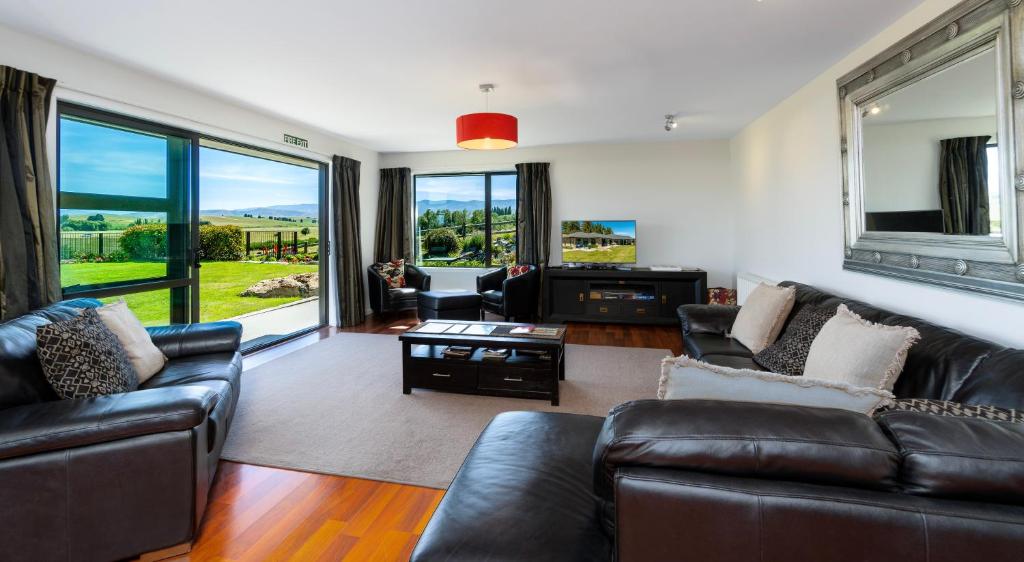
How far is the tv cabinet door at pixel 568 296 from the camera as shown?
6250mm

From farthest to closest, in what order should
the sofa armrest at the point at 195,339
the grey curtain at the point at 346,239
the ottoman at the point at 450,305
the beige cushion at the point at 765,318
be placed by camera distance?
the grey curtain at the point at 346,239 < the ottoman at the point at 450,305 < the beige cushion at the point at 765,318 < the sofa armrest at the point at 195,339

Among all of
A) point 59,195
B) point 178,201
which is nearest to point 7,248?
point 59,195

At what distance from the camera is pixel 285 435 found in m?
2.78

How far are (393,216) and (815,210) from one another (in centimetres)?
541

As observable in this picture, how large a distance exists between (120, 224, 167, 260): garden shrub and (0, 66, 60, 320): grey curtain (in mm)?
742

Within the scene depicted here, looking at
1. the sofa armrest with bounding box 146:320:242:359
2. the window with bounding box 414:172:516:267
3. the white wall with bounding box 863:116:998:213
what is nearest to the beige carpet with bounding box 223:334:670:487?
the sofa armrest with bounding box 146:320:242:359

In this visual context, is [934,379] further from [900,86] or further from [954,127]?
[900,86]

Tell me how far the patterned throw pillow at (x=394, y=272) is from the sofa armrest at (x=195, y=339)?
342 cm

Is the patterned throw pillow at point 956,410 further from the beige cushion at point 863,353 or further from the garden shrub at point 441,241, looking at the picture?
the garden shrub at point 441,241

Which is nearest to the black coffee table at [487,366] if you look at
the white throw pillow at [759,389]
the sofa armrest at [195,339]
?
the sofa armrest at [195,339]

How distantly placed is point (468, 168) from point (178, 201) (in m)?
3.88

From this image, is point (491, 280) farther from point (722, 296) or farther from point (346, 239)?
point (722, 296)

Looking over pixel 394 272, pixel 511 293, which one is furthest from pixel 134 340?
pixel 394 272

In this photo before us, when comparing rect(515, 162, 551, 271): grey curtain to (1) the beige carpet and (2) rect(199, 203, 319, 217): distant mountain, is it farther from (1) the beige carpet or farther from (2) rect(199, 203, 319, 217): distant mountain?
(2) rect(199, 203, 319, 217): distant mountain
